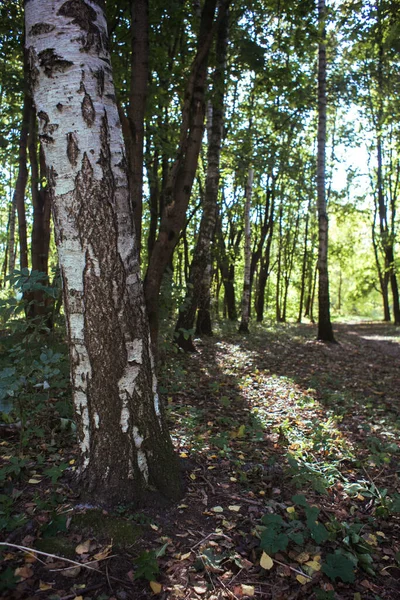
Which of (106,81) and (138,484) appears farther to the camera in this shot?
(138,484)

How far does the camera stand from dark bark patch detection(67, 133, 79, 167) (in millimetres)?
2146

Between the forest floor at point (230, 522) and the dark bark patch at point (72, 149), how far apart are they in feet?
6.40

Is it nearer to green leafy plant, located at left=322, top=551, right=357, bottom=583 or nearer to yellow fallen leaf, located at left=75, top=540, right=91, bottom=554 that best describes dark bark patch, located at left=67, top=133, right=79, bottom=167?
yellow fallen leaf, located at left=75, top=540, right=91, bottom=554

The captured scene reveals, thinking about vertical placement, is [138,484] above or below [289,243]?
below

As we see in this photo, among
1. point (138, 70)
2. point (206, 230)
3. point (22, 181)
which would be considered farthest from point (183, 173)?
point (22, 181)

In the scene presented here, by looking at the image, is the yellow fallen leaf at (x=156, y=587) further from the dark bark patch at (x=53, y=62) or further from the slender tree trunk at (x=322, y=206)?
the slender tree trunk at (x=322, y=206)

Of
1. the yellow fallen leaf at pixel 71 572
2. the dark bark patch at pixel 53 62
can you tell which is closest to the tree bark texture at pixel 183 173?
the dark bark patch at pixel 53 62

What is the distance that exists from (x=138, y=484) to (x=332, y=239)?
3110 centimetres

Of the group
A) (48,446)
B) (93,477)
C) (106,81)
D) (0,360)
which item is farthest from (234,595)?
(106,81)

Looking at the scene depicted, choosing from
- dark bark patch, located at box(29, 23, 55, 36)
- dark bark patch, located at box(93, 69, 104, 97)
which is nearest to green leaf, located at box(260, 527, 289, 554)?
dark bark patch, located at box(93, 69, 104, 97)

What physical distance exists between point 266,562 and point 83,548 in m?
1.03

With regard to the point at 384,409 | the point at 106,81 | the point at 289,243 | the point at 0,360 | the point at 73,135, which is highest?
the point at 289,243

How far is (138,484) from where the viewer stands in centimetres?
244

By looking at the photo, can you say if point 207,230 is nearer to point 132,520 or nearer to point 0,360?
point 0,360
